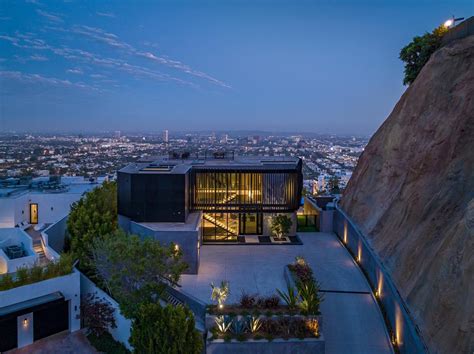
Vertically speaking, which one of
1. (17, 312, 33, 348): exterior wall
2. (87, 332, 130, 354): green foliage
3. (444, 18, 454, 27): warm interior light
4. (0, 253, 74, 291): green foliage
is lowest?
(87, 332, 130, 354): green foliage

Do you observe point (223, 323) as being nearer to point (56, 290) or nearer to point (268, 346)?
point (268, 346)

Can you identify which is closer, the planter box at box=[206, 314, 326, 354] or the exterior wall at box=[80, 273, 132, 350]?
the planter box at box=[206, 314, 326, 354]

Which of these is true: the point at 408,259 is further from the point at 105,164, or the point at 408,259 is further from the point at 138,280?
the point at 105,164

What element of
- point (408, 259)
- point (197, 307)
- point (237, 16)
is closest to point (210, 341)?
point (197, 307)

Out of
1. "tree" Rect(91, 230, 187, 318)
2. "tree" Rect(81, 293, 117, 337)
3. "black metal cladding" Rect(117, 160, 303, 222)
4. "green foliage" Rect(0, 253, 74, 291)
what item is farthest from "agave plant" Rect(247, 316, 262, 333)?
"black metal cladding" Rect(117, 160, 303, 222)

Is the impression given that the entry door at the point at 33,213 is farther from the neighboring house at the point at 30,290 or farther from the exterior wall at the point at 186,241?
the exterior wall at the point at 186,241

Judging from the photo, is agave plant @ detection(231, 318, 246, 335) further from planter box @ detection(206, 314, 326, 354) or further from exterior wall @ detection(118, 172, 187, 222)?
exterior wall @ detection(118, 172, 187, 222)

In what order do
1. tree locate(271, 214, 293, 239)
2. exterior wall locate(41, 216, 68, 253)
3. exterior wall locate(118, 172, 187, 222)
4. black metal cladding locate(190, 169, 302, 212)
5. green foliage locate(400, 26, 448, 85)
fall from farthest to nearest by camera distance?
black metal cladding locate(190, 169, 302, 212), tree locate(271, 214, 293, 239), green foliage locate(400, 26, 448, 85), exterior wall locate(41, 216, 68, 253), exterior wall locate(118, 172, 187, 222)

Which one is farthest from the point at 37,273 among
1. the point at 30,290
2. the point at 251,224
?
the point at 251,224
